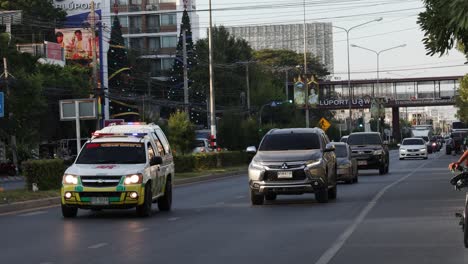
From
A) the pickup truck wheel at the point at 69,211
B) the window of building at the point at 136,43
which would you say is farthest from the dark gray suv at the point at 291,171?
the window of building at the point at 136,43

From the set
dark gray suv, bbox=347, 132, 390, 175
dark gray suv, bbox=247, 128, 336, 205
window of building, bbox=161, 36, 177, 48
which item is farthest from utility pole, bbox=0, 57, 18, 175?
window of building, bbox=161, 36, 177, 48

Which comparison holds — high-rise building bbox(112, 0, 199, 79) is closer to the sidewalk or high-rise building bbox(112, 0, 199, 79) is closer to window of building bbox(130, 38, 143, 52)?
window of building bbox(130, 38, 143, 52)

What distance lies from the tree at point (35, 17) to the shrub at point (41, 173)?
184ft

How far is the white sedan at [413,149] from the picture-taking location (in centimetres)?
6756

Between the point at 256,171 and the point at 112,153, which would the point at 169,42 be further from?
the point at 112,153

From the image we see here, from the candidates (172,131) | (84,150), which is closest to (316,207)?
(84,150)

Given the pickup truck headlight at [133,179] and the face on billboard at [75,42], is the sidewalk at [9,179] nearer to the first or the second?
the pickup truck headlight at [133,179]

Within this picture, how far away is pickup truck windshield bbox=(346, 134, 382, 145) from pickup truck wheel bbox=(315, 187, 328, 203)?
20396mm

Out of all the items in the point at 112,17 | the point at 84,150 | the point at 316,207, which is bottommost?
the point at 316,207

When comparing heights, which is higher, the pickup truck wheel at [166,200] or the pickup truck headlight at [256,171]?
the pickup truck headlight at [256,171]

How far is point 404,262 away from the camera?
39.6ft

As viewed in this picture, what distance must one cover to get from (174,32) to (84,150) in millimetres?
99301

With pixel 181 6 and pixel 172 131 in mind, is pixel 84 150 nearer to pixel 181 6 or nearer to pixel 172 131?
pixel 172 131

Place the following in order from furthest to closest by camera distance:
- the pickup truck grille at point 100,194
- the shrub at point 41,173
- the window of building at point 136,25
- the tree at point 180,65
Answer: the window of building at point 136,25, the tree at point 180,65, the shrub at point 41,173, the pickup truck grille at point 100,194
